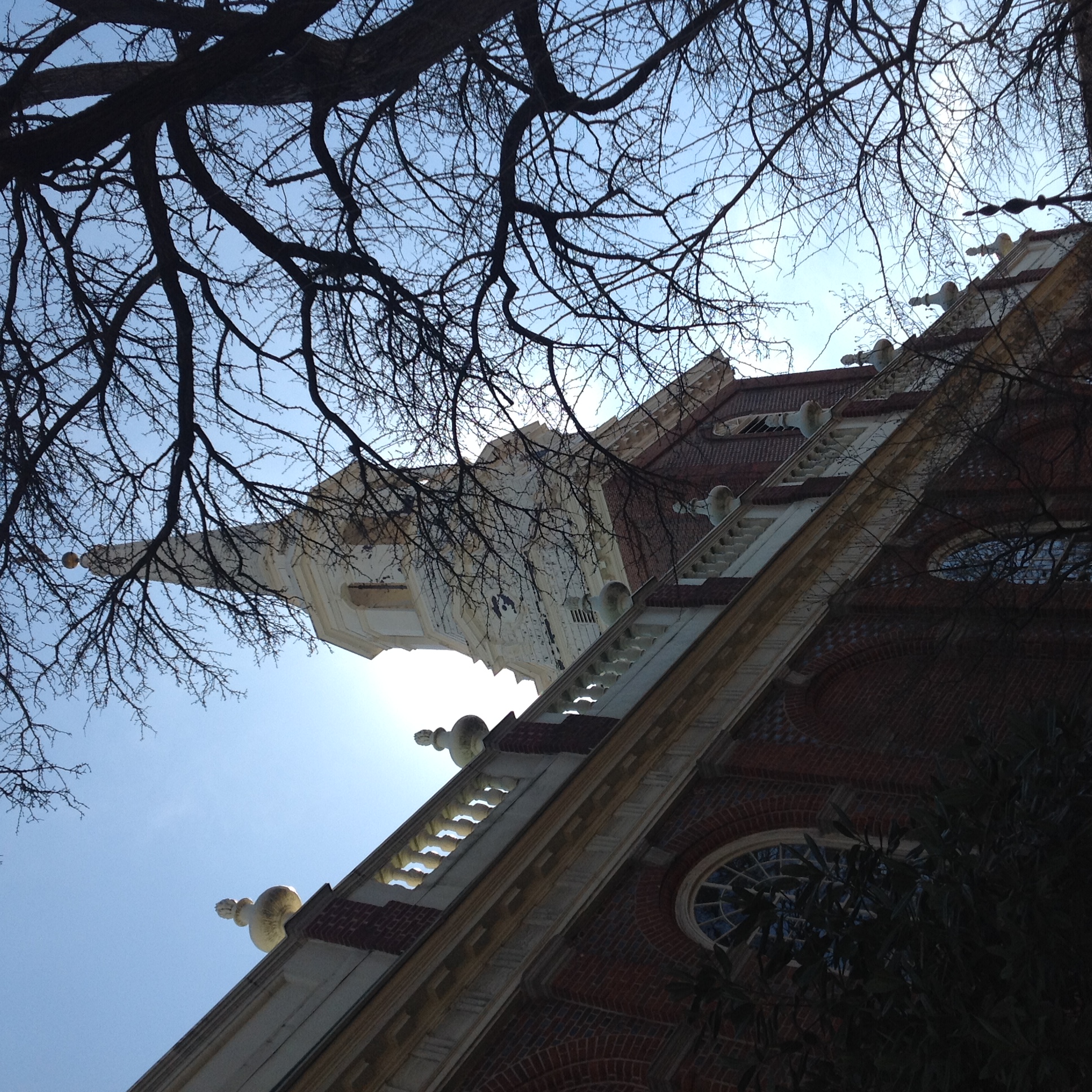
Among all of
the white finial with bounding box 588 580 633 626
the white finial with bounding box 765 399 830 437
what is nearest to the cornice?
the white finial with bounding box 588 580 633 626

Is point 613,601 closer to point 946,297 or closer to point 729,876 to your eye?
point 729,876

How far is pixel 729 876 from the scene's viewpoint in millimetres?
10023

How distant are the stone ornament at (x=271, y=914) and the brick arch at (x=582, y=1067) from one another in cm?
361

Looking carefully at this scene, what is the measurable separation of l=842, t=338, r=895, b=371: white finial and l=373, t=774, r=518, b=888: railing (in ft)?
42.5

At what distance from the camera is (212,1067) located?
8836mm

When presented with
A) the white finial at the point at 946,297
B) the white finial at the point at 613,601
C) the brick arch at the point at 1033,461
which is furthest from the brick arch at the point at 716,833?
the white finial at the point at 946,297

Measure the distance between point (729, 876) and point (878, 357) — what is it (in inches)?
714

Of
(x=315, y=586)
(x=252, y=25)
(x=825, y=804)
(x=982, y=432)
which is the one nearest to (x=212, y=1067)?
(x=825, y=804)

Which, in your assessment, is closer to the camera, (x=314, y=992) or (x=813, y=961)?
(x=813, y=961)

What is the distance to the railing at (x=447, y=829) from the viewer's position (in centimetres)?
1093

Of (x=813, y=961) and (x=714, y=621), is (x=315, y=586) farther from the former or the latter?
(x=813, y=961)

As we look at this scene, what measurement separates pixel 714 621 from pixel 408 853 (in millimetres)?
4336

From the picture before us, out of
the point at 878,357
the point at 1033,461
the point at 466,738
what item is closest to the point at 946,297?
the point at 878,357

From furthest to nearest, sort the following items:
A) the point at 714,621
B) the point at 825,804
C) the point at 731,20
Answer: the point at 714,621 < the point at 825,804 < the point at 731,20
